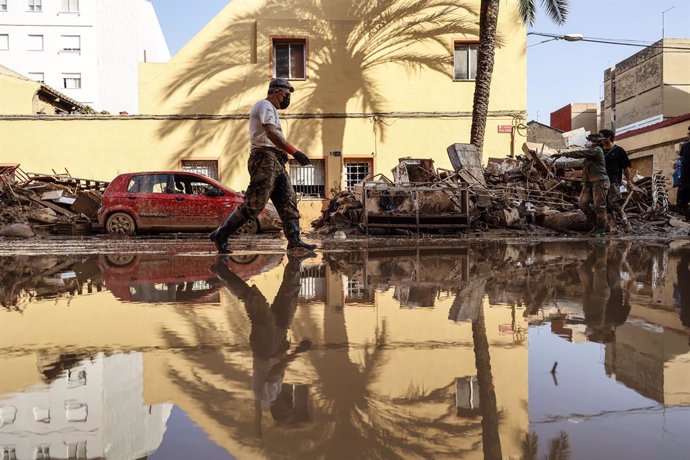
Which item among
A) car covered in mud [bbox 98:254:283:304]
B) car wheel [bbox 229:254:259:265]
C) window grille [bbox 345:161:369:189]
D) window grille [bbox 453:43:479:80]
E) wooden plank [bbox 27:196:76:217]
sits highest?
window grille [bbox 453:43:479:80]

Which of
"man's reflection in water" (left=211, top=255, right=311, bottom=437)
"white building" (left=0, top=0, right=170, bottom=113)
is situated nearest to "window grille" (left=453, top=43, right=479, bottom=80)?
"man's reflection in water" (left=211, top=255, right=311, bottom=437)

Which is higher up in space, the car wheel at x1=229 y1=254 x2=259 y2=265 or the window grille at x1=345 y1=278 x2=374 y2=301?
the car wheel at x1=229 y1=254 x2=259 y2=265

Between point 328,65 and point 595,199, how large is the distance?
464 inches

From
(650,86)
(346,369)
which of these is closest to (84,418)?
(346,369)

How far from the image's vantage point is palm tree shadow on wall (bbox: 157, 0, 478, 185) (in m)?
19.7

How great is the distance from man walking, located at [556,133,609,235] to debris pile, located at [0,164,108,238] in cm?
1123

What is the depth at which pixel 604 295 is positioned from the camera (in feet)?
13.0

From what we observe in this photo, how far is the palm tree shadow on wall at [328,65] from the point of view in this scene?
19.7m

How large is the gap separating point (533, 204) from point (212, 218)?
7302 millimetres

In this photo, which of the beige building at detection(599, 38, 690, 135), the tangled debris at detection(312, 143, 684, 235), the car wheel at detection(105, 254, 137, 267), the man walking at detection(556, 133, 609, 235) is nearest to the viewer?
the car wheel at detection(105, 254, 137, 267)

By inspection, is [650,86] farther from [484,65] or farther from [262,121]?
[262,121]

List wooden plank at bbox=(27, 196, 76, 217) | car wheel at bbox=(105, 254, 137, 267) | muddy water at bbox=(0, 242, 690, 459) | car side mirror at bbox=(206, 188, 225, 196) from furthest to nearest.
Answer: wooden plank at bbox=(27, 196, 76, 217) → car side mirror at bbox=(206, 188, 225, 196) → car wheel at bbox=(105, 254, 137, 267) → muddy water at bbox=(0, 242, 690, 459)

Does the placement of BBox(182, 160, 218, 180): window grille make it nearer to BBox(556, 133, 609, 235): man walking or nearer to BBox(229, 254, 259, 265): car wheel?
BBox(556, 133, 609, 235): man walking

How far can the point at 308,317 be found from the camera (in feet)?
10.9
